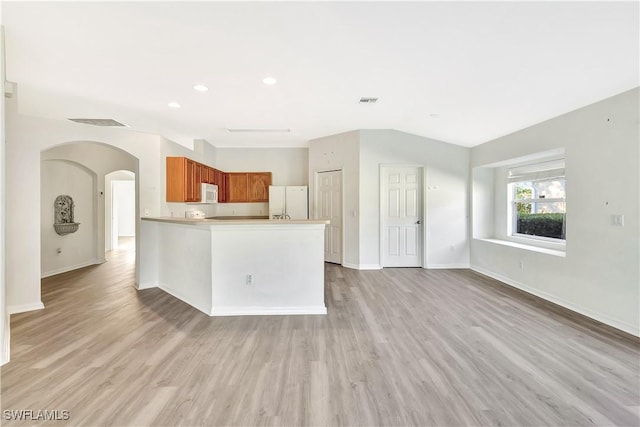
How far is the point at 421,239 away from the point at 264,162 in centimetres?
419

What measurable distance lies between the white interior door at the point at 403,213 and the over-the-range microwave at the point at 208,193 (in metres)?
3.65

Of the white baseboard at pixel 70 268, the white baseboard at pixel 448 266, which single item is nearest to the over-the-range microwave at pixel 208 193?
the white baseboard at pixel 70 268

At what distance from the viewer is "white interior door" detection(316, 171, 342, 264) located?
5844 mm

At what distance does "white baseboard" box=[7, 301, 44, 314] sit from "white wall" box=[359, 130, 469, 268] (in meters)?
5.05

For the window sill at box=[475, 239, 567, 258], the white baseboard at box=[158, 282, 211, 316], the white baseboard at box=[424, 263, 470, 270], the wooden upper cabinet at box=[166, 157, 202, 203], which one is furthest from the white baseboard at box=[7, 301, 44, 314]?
the window sill at box=[475, 239, 567, 258]

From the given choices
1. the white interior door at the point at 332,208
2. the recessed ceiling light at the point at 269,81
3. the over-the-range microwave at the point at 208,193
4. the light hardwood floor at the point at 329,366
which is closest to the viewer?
the light hardwood floor at the point at 329,366

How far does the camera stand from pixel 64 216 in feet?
18.4

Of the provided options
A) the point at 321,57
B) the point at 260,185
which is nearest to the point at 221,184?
the point at 260,185

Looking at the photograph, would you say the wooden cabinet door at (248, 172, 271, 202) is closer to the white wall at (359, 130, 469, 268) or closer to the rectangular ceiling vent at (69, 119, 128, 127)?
the white wall at (359, 130, 469, 268)

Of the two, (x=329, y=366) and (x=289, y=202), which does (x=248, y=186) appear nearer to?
(x=289, y=202)

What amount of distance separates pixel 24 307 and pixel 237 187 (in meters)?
4.27

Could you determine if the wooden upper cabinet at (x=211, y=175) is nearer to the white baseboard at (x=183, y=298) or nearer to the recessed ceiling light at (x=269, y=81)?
the white baseboard at (x=183, y=298)

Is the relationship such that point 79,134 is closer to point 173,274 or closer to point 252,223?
point 173,274

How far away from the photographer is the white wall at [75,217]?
17.3ft
